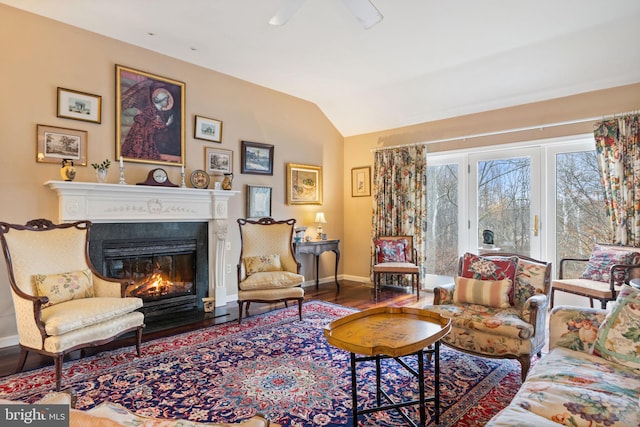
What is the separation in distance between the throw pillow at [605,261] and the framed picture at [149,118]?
197 inches

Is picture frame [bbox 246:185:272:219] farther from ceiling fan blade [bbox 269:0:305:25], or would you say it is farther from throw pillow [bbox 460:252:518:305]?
throw pillow [bbox 460:252:518:305]

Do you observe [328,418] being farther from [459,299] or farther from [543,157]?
[543,157]

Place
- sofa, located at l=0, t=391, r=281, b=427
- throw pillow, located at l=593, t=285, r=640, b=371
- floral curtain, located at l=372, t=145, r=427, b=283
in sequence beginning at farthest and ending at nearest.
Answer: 1. floral curtain, located at l=372, t=145, r=427, b=283
2. throw pillow, located at l=593, t=285, r=640, b=371
3. sofa, located at l=0, t=391, r=281, b=427

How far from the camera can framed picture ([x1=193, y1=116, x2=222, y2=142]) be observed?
4711 millimetres

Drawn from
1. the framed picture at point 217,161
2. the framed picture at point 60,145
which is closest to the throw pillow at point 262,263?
the framed picture at point 217,161

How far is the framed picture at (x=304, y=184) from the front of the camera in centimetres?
582

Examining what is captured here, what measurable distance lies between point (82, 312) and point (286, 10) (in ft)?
9.33

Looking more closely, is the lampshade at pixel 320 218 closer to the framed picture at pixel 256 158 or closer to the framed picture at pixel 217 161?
the framed picture at pixel 256 158

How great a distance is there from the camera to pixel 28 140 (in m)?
3.49

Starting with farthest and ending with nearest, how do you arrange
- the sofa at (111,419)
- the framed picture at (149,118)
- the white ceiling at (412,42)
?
the framed picture at (149,118), the white ceiling at (412,42), the sofa at (111,419)

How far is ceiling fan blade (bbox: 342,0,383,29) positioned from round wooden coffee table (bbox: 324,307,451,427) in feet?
7.62

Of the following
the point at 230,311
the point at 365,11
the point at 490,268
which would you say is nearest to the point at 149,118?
the point at 230,311

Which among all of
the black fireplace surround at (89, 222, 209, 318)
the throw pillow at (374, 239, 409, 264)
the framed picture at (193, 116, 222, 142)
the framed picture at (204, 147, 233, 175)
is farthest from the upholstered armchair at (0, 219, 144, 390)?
the throw pillow at (374, 239, 409, 264)

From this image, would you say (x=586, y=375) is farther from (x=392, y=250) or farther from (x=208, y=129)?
(x=208, y=129)
